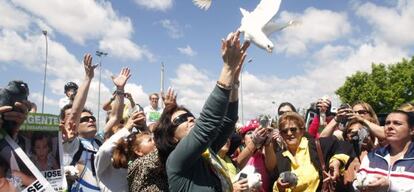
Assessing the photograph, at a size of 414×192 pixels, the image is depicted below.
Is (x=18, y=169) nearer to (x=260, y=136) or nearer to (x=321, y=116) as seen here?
(x=260, y=136)

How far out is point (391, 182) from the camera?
3475 millimetres

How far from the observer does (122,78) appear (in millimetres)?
4426

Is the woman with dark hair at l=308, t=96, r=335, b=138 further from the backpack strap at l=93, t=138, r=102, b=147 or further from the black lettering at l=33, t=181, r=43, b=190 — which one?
the black lettering at l=33, t=181, r=43, b=190

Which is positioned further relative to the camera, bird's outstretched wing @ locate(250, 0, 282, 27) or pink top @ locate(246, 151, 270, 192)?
pink top @ locate(246, 151, 270, 192)

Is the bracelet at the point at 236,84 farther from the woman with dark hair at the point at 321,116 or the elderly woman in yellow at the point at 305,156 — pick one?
the woman with dark hair at the point at 321,116

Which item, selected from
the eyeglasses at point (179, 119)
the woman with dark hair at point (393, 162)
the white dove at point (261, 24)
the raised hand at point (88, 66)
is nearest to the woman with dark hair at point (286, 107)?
the woman with dark hair at point (393, 162)

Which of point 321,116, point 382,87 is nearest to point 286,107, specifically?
point 321,116

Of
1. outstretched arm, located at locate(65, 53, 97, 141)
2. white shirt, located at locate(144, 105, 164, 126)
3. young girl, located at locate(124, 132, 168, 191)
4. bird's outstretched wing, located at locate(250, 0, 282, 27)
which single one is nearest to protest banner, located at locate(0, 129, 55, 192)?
young girl, located at locate(124, 132, 168, 191)

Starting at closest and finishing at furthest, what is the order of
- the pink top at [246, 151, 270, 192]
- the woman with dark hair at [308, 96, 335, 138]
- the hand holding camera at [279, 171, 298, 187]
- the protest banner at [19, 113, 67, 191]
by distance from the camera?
1. the protest banner at [19, 113, 67, 191]
2. the hand holding camera at [279, 171, 298, 187]
3. the pink top at [246, 151, 270, 192]
4. the woman with dark hair at [308, 96, 335, 138]

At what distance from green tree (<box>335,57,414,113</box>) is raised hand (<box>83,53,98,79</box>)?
3498cm

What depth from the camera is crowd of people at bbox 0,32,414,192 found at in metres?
2.41

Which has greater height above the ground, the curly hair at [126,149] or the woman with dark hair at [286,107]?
the woman with dark hair at [286,107]

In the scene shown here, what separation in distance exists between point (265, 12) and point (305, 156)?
232cm

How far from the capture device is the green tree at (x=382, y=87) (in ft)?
121
